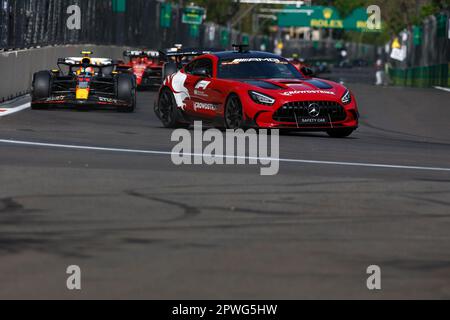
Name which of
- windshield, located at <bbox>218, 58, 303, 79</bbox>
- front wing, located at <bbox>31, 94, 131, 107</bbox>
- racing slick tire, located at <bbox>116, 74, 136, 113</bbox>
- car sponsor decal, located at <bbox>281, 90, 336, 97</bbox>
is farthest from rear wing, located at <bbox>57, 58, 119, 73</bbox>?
car sponsor decal, located at <bbox>281, 90, 336, 97</bbox>

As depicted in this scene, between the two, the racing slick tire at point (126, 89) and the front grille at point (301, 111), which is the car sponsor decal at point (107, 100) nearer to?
the racing slick tire at point (126, 89)

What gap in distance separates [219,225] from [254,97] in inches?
401

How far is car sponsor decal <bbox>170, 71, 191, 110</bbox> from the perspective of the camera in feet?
72.5

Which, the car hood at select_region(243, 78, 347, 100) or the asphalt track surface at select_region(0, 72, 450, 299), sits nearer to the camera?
the asphalt track surface at select_region(0, 72, 450, 299)

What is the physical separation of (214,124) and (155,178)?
792 cm

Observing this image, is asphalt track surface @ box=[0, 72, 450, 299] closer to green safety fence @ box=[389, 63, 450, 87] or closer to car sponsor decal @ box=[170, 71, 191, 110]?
car sponsor decal @ box=[170, 71, 191, 110]

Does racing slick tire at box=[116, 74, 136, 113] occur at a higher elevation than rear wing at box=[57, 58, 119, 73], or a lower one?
lower

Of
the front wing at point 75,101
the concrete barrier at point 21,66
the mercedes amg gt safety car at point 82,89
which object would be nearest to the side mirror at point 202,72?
the mercedes amg gt safety car at point 82,89

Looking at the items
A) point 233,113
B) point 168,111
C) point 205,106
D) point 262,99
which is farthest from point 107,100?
point 262,99

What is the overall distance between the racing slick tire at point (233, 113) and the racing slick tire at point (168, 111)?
151 centimetres

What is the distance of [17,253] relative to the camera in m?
8.70

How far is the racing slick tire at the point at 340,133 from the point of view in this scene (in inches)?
819
